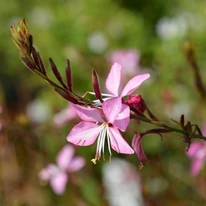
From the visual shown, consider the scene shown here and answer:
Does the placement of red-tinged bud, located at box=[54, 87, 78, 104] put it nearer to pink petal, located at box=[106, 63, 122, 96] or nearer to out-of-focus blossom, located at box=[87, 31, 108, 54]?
pink petal, located at box=[106, 63, 122, 96]

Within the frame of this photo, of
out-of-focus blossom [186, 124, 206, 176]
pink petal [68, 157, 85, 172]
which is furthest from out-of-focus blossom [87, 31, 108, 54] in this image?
out-of-focus blossom [186, 124, 206, 176]

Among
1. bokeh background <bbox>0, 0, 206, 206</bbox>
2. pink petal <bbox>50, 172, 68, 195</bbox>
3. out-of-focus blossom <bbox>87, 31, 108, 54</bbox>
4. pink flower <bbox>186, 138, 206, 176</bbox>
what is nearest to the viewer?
pink flower <bbox>186, 138, 206, 176</bbox>

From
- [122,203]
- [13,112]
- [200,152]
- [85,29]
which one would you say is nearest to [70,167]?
[200,152]

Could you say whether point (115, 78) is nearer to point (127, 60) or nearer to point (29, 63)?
point (29, 63)

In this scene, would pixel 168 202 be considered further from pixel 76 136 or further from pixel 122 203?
pixel 76 136

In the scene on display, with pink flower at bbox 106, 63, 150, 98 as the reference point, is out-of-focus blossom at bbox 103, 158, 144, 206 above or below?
below

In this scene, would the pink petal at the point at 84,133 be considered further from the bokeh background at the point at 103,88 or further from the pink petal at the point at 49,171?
the pink petal at the point at 49,171

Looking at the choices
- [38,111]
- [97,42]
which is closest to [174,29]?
[97,42]
